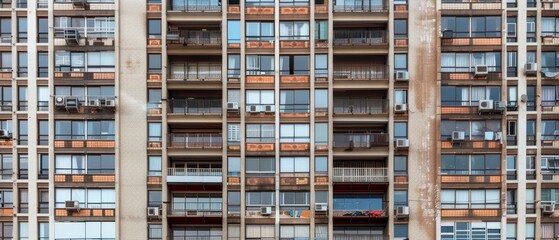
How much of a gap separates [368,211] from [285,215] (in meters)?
5.13

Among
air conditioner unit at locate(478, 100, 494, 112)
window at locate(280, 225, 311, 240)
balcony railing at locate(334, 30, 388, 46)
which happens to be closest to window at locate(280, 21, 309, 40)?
balcony railing at locate(334, 30, 388, 46)

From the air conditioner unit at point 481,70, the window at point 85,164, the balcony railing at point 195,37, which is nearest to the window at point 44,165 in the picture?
the window at point 85,164

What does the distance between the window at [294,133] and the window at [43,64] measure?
594 inches

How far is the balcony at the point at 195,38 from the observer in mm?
29484

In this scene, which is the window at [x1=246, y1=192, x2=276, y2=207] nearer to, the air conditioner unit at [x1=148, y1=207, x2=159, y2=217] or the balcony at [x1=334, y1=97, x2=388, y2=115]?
the air conditioner unit at [x1=148, y1=207, x2=159, y2=217]

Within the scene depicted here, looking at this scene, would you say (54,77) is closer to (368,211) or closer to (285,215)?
(285,215)

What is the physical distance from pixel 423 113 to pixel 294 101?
7955 mm

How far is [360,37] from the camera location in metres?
30.5

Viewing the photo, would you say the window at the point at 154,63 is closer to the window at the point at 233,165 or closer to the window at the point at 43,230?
the window at the point at 233,165

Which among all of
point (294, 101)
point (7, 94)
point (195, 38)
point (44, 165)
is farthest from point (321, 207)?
point (7, 94)

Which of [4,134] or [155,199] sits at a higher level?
[4,134]

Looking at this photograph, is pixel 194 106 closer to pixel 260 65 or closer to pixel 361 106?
pixel 260 65

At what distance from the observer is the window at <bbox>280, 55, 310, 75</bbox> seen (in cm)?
2978

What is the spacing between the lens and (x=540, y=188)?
29516 millimetres
